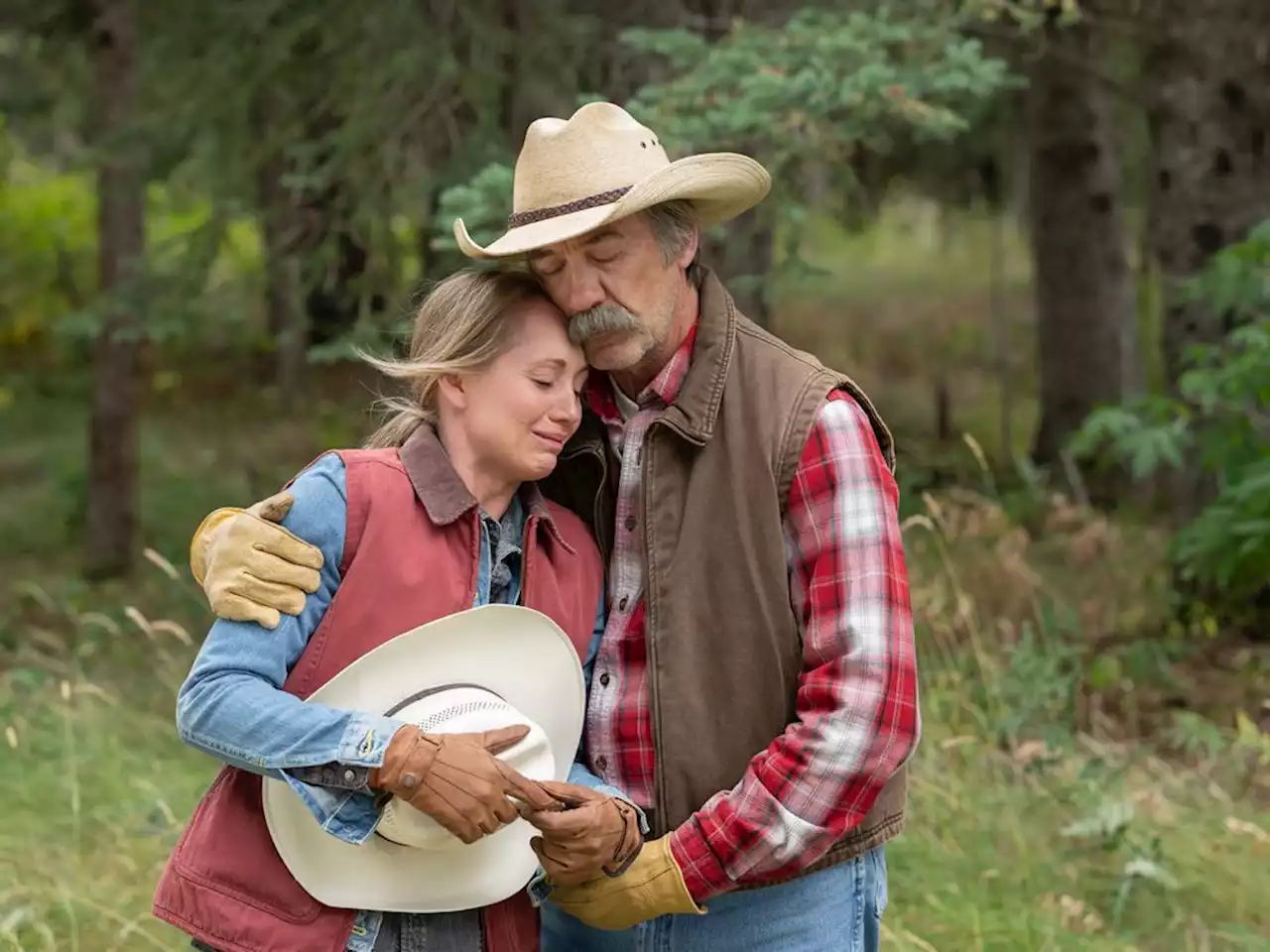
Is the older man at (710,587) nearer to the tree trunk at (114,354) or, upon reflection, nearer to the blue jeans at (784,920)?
Result: the blue jeans at (784,920)

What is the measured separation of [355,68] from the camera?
7.25 metres

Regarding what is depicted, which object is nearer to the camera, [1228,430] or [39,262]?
[1228,430]

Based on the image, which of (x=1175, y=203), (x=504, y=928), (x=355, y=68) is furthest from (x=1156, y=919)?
(x=355, y=68)

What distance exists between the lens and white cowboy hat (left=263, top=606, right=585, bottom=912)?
242 centimetres

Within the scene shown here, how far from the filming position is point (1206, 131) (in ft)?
25.5

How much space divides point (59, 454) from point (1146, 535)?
38.1ft

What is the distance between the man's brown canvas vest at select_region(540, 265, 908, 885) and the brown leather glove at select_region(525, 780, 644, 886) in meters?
0.12

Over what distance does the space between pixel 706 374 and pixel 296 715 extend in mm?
899

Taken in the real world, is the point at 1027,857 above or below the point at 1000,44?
below

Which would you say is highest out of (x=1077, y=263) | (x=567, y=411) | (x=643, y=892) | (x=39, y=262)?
(x=567, y=411)

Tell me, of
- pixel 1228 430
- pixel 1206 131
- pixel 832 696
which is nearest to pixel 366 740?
pixel 832 696

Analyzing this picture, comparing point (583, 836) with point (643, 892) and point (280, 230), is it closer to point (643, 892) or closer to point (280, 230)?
point (643, 892)

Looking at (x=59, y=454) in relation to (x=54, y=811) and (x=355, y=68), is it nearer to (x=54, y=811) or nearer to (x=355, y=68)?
(x=355, y=68)

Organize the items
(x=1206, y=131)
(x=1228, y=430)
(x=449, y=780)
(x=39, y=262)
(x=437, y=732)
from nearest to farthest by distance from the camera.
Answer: (x=449, y=780), (x=437, y=732), (x=1228, y=430), (x=1206, y=131), (x=39, y=262)
